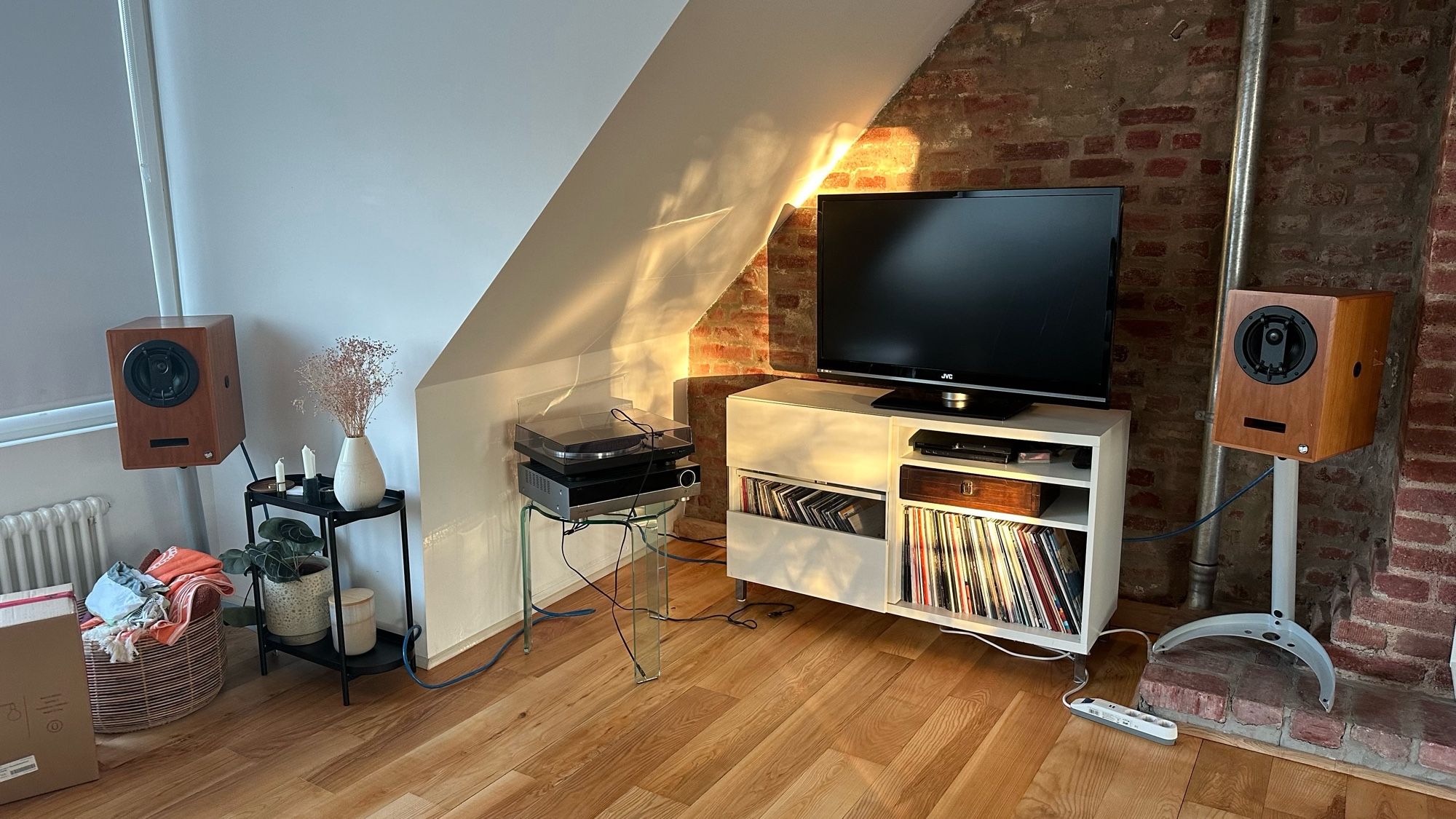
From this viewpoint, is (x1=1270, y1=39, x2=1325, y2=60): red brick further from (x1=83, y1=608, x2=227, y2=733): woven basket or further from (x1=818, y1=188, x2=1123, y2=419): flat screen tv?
(x1=83, y1=608, x2=227, y2=733): woven basket

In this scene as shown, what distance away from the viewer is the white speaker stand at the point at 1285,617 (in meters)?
2.42

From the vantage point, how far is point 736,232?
335 cm

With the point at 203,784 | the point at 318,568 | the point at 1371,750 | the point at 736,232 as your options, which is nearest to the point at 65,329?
the point at 318,568

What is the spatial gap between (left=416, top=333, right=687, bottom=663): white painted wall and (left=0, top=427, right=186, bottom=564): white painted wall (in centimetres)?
98

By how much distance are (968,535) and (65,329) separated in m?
2.75

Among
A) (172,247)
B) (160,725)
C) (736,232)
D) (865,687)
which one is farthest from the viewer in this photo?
(736,232)

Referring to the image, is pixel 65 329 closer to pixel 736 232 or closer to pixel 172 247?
pixel 172 247

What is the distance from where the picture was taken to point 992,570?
9.36 feet

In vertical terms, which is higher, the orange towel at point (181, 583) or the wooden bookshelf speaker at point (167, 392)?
the wooden bookshelf speaker at point (167, 392)

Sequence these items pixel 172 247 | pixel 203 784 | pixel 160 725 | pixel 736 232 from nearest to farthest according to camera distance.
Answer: pixel 203 784, pixel 160 725, pixel 172 247, pixel 736 232

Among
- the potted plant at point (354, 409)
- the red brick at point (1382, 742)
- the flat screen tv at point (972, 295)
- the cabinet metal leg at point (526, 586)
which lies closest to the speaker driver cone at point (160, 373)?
the potted plant at point (354, 409)

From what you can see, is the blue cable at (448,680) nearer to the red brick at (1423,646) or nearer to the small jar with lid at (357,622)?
the small jar with lid at (357,622)

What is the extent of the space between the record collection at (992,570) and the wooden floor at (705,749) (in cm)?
17

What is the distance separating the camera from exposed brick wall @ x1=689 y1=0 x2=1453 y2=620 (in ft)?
8.57
